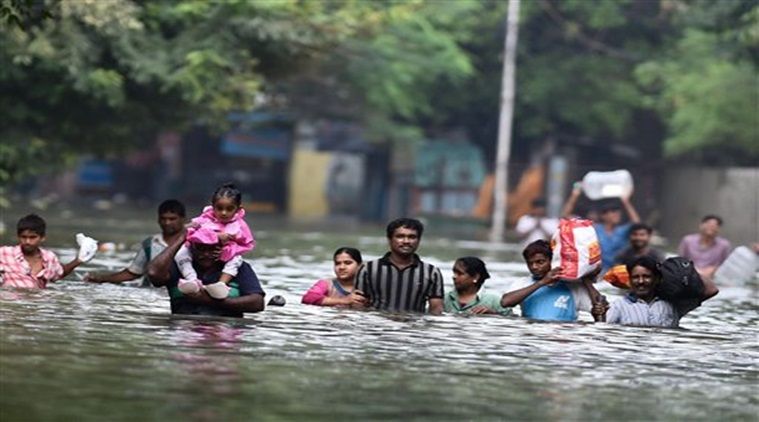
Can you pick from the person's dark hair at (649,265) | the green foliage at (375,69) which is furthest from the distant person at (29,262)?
the person's dark hair at (649,265)

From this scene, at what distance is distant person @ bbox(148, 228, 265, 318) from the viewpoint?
1327cm

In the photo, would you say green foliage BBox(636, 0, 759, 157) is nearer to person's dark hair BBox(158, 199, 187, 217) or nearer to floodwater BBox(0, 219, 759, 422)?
person's dark hair BBox(158, 199, 187, 217)

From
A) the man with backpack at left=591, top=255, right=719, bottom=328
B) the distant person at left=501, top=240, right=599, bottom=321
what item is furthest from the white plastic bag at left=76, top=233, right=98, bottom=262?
the man with backpack at left=591, top=255, right=719, bottom=328

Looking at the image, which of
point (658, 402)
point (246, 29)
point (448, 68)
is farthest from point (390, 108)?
point (658, 402)

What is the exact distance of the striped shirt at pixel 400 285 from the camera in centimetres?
1502

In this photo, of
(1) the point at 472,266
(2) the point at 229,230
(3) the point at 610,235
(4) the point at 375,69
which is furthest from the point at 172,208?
(4) the point at 375,69

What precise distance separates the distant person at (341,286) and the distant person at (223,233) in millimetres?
1945

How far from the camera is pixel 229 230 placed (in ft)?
43.7

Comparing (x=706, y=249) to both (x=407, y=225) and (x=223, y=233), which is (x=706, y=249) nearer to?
(x=407, y=225)

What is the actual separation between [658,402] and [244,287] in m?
4.30

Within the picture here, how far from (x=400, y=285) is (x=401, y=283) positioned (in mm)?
17

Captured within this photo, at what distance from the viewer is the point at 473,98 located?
5528cm

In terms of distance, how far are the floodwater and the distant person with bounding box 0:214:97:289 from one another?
0.23 meters

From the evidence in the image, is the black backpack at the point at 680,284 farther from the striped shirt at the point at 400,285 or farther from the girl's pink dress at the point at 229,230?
the girl's pink dress at the point at 229,230
